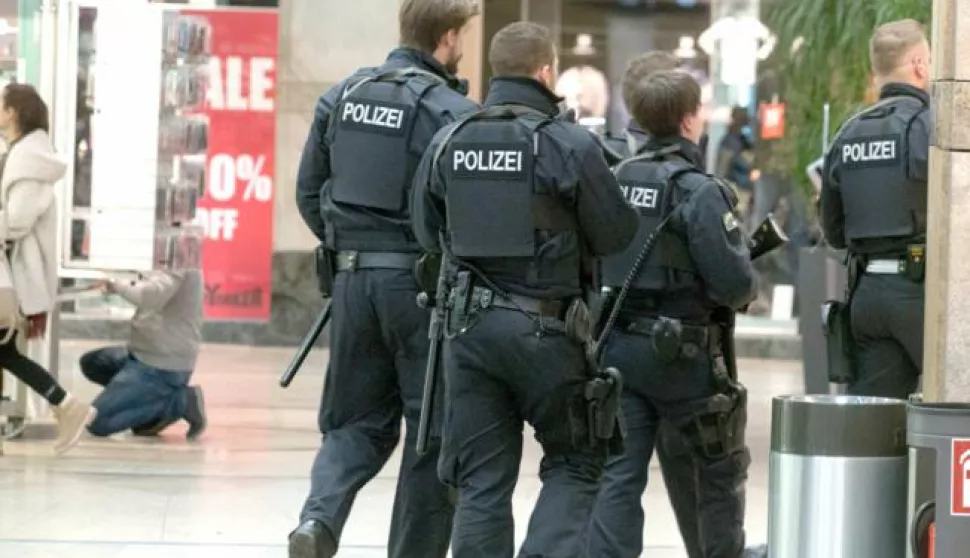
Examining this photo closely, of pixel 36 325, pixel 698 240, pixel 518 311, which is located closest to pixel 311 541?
pixel 518 311

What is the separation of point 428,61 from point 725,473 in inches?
66.5

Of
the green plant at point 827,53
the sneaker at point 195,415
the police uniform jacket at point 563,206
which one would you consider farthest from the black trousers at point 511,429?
the green plant at point 827,53

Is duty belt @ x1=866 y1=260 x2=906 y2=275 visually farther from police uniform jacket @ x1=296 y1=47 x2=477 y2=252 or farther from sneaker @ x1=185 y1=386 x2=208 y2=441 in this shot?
sneaker @ x1=185 y1=386 x2=208 y2=441

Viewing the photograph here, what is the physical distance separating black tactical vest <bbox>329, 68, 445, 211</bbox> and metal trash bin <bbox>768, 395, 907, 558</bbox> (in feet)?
6.83

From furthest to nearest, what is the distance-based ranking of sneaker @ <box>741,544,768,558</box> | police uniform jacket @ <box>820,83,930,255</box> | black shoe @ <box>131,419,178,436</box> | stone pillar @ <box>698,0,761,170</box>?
stone pillar @ <box>698,0,761,170</box> < black shoe @ <box>131,419,178,436</box> < police uniform jacket @ <box>820,83,930,255</box> < sneaker @ <box>741,544,768,558</box>

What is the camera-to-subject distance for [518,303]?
5.88 metres

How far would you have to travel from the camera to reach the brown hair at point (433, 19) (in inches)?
268

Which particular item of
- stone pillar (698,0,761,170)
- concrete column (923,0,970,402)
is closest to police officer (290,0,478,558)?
concrete column (923,0,970,402)

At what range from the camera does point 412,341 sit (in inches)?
261

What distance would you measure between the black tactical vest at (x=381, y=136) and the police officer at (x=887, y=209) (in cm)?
167

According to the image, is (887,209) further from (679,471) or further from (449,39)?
(449,39)

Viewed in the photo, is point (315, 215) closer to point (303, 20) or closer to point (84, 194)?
point (84, 194)

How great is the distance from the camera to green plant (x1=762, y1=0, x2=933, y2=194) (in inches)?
455

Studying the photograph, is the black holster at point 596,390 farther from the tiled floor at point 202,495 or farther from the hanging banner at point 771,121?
the hanging banner at point 771,121
